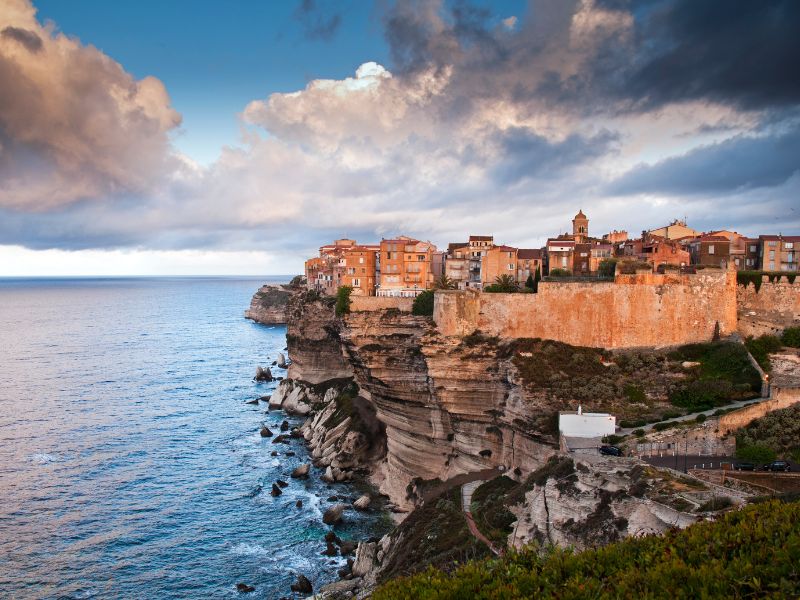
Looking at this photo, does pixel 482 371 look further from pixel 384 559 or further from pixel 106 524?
pixel 106 524

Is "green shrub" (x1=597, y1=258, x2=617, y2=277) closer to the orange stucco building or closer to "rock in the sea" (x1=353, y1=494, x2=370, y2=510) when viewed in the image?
the orange stucco building

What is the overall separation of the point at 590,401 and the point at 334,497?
63.4 feet

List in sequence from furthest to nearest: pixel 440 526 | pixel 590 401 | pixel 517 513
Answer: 1. pixel 590 401
2. pixel 440 526
3. pixel 517 513

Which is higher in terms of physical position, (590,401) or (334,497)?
(590,401)

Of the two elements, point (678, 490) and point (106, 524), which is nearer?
point (678, 490)

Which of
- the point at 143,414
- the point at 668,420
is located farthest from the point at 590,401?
the point at 143,414

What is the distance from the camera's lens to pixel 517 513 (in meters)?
26.6

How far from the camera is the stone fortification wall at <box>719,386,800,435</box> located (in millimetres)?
28438

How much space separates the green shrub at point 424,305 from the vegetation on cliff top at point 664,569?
101 ft

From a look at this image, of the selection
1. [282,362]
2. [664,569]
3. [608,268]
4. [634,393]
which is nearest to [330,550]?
[634,393]

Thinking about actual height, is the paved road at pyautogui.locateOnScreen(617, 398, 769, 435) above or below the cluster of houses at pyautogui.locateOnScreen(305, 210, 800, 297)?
below

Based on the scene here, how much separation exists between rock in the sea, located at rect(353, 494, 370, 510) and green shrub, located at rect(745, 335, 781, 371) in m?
26.4

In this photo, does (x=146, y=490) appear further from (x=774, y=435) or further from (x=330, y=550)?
(x=774, y=435)

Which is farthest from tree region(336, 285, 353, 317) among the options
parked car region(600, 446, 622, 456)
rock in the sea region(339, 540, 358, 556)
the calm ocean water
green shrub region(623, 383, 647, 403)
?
parked car region(600, 446, 622, 456)
